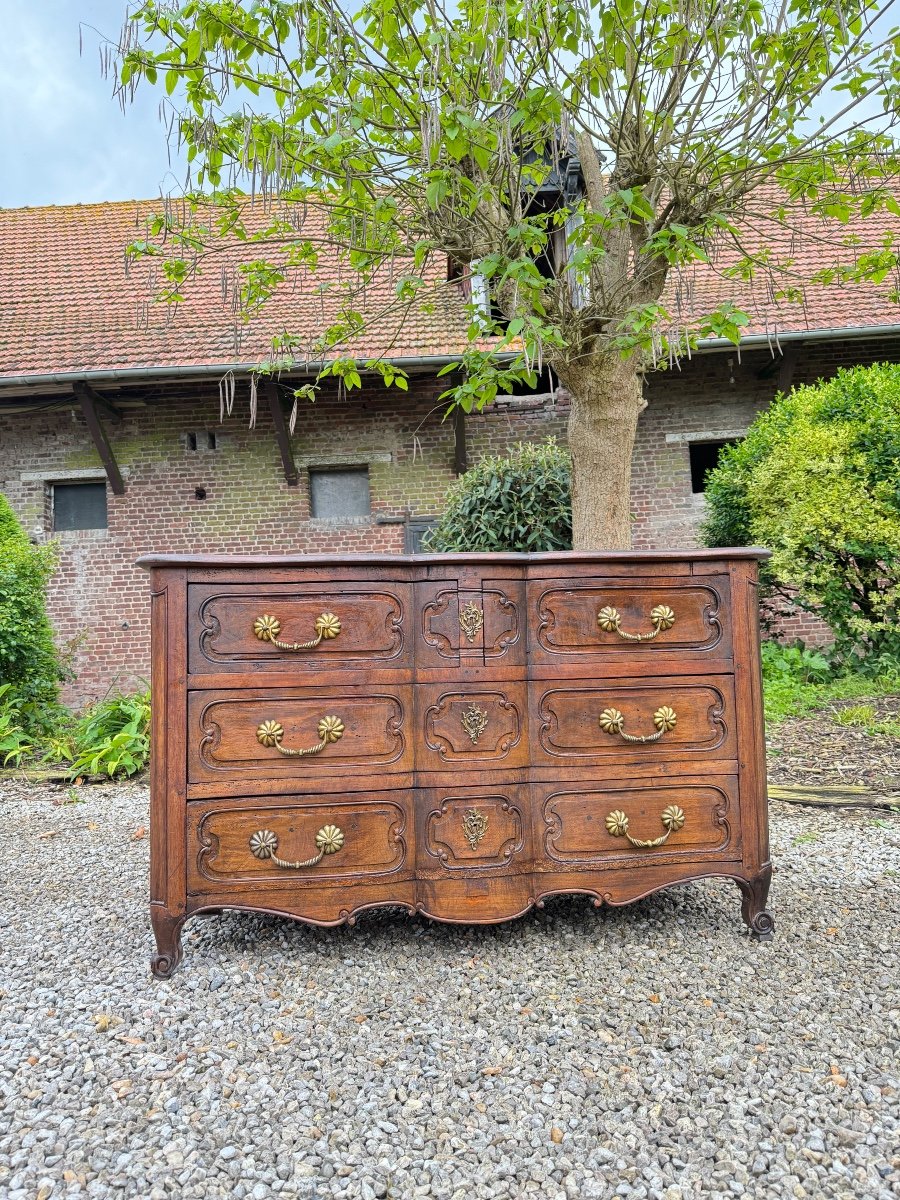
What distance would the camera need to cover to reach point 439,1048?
1.68 m

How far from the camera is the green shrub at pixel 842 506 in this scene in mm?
5559

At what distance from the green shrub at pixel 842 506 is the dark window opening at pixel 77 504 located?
741cm

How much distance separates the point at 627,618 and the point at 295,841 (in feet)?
3.97

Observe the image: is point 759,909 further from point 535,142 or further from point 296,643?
point 535,142

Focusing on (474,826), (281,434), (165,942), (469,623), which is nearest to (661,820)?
(474,826)

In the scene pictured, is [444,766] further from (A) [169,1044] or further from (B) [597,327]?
(B) [597,327]

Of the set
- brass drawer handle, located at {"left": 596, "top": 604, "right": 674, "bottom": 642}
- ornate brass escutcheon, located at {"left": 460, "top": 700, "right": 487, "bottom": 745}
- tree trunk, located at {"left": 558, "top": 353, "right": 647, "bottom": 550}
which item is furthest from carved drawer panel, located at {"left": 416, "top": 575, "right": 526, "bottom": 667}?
tree trunk, located at {"left": 558, "top": 353, "right": 647, "bottom": 550}

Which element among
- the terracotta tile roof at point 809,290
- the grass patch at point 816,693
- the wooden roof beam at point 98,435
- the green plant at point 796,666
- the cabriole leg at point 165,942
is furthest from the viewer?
the wooden roof beam at point 98,435

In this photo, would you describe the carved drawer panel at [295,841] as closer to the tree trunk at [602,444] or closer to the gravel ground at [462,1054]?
the gravel ground at [462,1054]

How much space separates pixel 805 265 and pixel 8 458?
9758 mm

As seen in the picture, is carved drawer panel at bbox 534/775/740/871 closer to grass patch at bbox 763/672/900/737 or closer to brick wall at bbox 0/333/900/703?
grass patch at bbox 763/672/900/737

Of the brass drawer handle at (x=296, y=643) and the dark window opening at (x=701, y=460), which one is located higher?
the dark window opening at (x=701, y=460)

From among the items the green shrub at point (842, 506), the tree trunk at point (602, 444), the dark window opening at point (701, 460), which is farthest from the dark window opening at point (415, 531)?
the tree trunk at point (602, 444)

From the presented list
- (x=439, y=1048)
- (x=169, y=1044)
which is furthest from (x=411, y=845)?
(x=169, y=1044)
